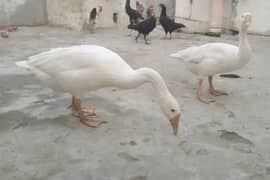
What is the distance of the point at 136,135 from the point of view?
348 centimetres

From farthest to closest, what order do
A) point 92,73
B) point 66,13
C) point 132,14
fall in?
point 66,13
point 132,14
point 92,73

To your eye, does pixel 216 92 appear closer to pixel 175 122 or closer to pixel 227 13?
pixel 175 122

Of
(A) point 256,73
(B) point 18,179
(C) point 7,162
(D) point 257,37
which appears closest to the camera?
(B) point 18,179

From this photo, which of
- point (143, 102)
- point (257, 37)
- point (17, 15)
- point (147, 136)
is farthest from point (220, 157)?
point (17, 15)

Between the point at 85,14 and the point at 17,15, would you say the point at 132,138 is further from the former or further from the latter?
the point at 17,15

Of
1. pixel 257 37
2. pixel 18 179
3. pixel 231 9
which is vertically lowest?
pixel 18 179

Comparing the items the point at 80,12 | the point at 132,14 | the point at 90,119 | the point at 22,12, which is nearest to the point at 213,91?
the point at 90,119

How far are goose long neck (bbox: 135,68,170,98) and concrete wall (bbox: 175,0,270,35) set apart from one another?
18.3ft

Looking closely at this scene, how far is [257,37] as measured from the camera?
8234 mm

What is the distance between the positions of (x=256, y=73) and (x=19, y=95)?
339cm

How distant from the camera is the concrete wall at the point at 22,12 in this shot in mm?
8703

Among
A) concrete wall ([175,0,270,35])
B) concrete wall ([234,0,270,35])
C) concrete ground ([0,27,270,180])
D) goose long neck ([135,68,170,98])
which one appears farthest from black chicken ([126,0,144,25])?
goose long neck ([135,68,170,98])

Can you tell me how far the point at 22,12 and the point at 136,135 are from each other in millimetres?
6469

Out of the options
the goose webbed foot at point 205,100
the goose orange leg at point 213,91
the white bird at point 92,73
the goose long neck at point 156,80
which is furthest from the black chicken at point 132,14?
the goose long neck at point 156,80
